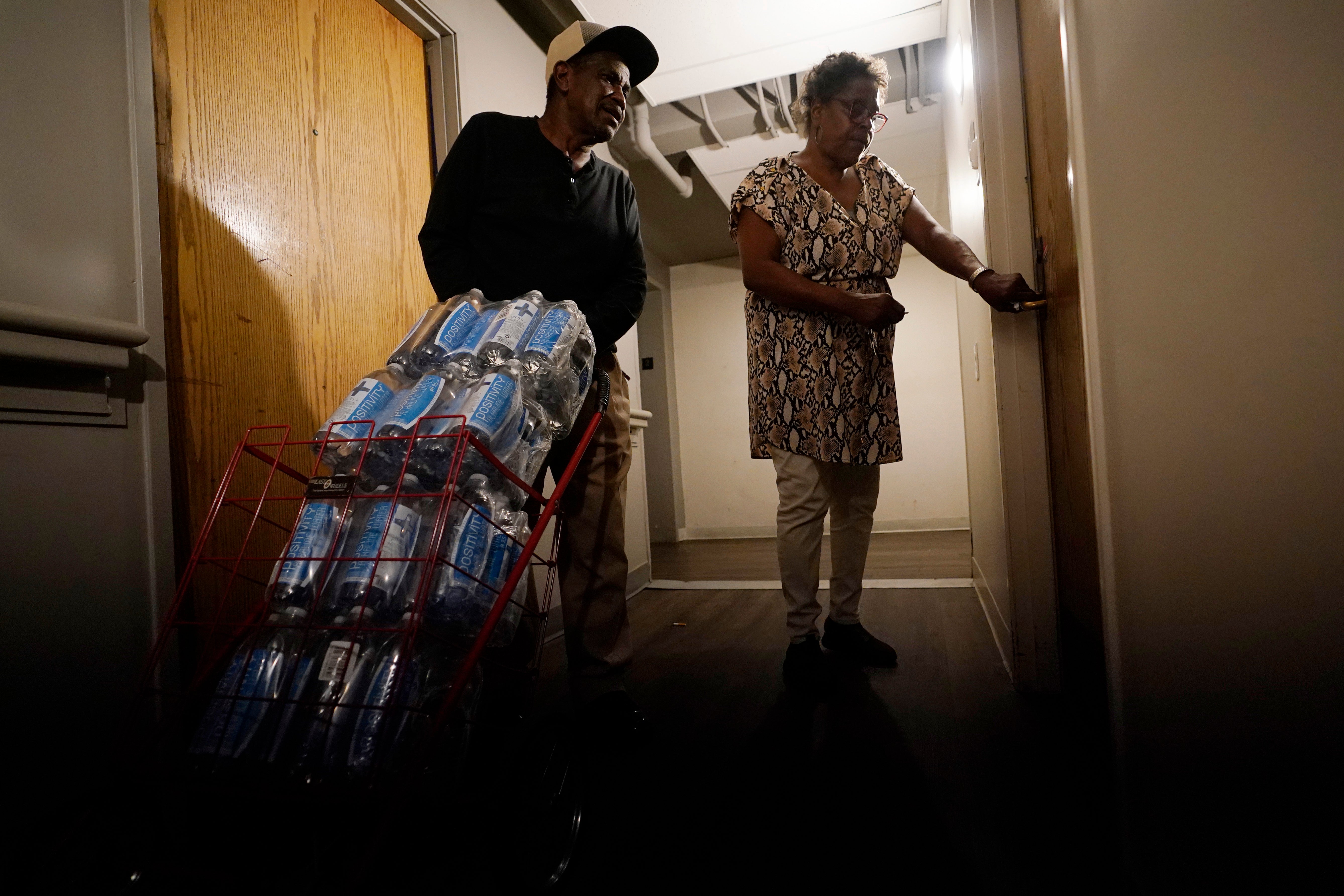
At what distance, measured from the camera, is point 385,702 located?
68 centimetres

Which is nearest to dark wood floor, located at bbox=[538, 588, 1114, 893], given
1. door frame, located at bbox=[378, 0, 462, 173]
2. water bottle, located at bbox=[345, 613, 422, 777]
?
water bottle, located at bbox=[345, 613, 422, 777]

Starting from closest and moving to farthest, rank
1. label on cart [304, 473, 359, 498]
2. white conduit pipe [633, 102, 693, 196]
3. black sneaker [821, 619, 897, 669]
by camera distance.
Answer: label on cart [304, 473, 359, 498], black sneaker [821, 619, 897, 669], white conduit pipe [633, 102, 693, 196]

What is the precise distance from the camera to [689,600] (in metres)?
2.91

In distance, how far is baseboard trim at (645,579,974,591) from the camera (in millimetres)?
2859

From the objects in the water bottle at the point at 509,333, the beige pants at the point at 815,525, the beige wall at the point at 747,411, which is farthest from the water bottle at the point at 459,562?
the beige wall at the point at 747,411

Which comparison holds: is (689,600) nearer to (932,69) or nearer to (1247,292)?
(1247,292)

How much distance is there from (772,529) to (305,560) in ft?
16.9

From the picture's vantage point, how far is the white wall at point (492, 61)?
2.25 meters

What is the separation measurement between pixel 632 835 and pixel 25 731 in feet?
2.87

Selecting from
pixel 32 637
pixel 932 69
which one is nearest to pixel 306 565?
pixel 32 637

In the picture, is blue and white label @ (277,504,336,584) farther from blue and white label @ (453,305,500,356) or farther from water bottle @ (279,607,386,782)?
blue and white label @ (453,305,500,356)

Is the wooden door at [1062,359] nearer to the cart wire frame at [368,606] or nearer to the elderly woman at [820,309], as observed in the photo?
the elderly woman at [820,309]

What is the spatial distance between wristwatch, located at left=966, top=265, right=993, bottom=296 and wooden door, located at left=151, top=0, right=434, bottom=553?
1565mm

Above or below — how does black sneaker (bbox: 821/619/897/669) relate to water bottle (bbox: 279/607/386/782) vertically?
below
